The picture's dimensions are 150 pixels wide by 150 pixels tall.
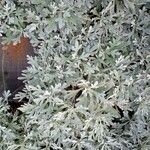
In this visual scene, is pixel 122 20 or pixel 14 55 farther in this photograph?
pixel 14 55

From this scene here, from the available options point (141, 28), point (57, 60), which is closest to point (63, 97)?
point (57, 60)

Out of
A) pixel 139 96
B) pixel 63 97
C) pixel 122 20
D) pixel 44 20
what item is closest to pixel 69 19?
pixel 44 20

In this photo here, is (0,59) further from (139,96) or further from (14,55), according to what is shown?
(139,96)

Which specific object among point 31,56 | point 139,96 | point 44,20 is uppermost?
point 44,20

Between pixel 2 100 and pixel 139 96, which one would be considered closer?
pixel 139 96

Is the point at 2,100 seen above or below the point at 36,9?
below

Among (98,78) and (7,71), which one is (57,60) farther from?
(7,71)
